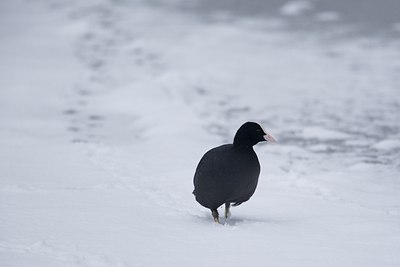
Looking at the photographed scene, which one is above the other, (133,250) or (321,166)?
(133,250)

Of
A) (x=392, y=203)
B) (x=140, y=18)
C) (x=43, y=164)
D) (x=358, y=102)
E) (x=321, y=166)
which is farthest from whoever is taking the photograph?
(x=140, y=18)

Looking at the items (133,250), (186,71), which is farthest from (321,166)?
(186,71)

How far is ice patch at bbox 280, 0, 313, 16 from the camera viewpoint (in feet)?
62.4

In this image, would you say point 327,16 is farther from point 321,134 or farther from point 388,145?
point 388,145

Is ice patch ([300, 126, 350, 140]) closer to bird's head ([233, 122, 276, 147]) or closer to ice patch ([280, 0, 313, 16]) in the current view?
bird's head ([233, 122, 276, 147])

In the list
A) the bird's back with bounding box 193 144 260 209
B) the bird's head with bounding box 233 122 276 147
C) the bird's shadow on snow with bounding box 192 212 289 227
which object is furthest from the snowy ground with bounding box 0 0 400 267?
the bird's head with bounding box 233 122 276 147

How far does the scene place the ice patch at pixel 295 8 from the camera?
19006 mm

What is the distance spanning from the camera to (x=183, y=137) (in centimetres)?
923

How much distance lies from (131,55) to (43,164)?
301 inches

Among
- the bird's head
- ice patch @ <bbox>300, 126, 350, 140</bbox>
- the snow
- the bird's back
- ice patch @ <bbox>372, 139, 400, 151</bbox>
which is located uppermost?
the bird's head

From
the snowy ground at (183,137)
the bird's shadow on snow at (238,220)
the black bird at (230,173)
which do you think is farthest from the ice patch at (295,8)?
the black bird at (230,173)

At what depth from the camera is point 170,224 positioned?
529 cm

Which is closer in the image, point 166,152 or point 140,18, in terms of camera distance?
point 166,152

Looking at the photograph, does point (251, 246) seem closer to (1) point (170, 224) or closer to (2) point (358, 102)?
(1) point (170, 224)
